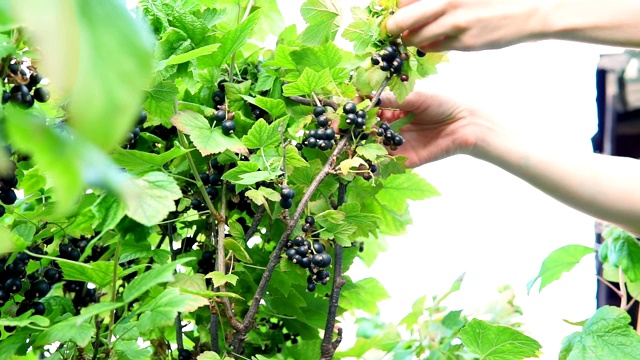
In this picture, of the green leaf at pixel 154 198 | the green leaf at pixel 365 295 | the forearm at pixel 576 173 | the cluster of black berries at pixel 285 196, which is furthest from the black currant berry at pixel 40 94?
the forearm at pixel 576 173

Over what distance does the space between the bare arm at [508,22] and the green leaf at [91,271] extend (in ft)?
1.13

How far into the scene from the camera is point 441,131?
0.94 metres

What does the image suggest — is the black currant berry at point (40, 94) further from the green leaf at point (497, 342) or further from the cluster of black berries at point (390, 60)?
the green leaf at point (497, 342)

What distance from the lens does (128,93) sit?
10 centimetres

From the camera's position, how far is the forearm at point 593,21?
0.72 m

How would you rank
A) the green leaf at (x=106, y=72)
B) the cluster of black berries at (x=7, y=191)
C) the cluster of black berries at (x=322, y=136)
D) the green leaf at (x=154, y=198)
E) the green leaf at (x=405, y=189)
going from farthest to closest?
the green leaf at (x=405, y=189)
the cluster of black berries at (x=322, y=136)
the cluster of black berries at (x=7, y=191)
the green leaf at (x=154, y=198)
the green leaf at (x=106, y=72)

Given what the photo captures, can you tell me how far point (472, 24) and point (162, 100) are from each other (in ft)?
1.07

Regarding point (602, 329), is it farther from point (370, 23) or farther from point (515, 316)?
point (370, 23)

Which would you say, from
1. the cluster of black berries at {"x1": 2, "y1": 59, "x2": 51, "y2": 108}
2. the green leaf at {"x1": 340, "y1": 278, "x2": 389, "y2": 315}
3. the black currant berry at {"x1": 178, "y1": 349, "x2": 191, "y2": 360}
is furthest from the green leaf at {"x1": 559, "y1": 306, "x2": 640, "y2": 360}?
the cluster of black berries at {"x1": 2, "y1": 59, "x2": 51, "y2": 108}

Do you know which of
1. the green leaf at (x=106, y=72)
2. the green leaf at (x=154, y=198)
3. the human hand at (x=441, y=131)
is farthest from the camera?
the human hand at (x=441, y=131)

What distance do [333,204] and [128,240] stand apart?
21cm

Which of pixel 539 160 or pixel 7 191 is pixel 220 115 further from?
pixel 539 160

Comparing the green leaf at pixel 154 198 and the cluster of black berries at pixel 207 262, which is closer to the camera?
the green leaf at pixel 154 198

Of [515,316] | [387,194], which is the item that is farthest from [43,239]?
[515,316]
